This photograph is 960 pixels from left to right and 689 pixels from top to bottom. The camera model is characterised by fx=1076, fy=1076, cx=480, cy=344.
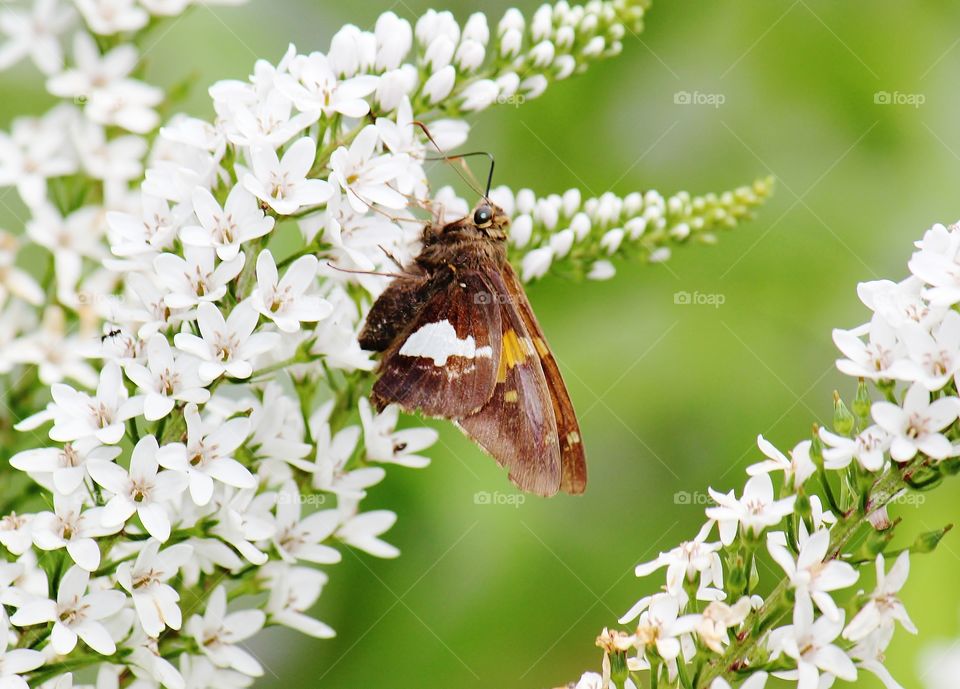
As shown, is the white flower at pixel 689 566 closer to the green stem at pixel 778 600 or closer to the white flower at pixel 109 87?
the green stem at pixel 778 600

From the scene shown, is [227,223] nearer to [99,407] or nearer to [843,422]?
[99,407]

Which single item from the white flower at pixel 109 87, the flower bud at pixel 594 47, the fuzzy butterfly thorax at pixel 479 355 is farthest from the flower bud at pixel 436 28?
the white flower at pixel 109 87

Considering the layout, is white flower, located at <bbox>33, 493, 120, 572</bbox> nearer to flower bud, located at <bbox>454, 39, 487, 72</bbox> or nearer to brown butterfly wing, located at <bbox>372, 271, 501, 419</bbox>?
brown butterfly wing, located at <bbox>372, 271, 501, 419</bbox>

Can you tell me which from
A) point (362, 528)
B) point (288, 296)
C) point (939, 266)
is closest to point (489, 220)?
point (288, 296)

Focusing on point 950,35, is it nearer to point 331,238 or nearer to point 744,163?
point 744,163

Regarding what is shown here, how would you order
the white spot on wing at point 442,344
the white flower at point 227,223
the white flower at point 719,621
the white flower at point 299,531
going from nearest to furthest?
1. the white flower at point 719,621
2. the white flower at point 227,223
3. the white flower at point 299,531
4. the white spot on wing at point 442,344

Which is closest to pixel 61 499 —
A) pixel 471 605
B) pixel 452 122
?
pixel 452 122

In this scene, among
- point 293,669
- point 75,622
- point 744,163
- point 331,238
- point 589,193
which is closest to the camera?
point 75,622
